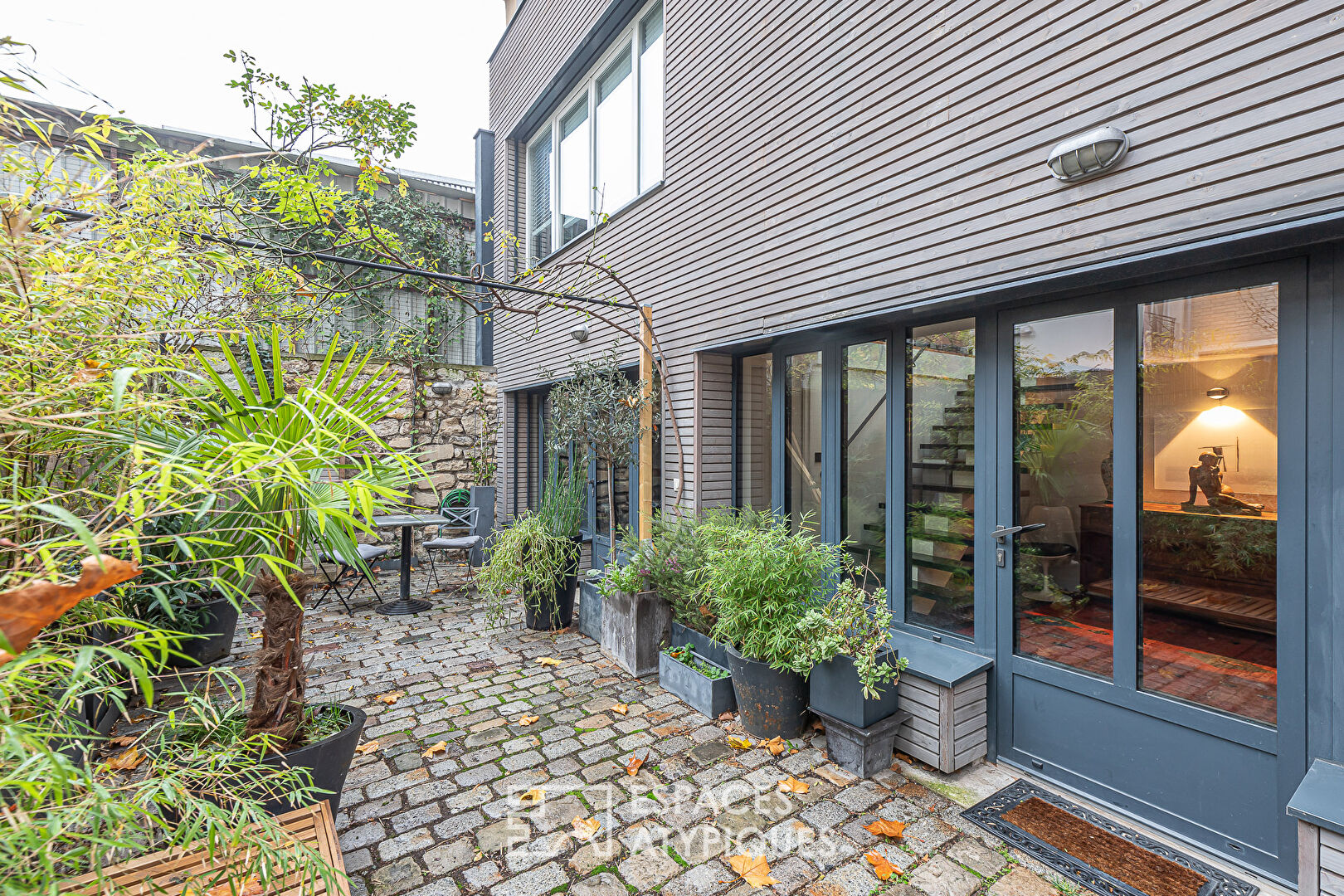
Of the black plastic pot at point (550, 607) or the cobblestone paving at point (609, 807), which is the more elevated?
the black plastic pot at point (550, 607)

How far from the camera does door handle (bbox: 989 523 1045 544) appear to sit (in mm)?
2765

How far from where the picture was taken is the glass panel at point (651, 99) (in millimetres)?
4984

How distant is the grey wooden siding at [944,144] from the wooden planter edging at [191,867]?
3.12 metres

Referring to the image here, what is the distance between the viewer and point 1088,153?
226 cm

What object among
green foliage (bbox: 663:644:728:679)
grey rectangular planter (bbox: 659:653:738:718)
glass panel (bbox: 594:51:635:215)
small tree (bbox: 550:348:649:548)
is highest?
glass panel (bbox: 594:51:635:215)

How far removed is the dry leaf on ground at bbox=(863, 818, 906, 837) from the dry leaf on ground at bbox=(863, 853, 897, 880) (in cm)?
12

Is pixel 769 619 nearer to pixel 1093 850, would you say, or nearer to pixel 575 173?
pixel 1093 850

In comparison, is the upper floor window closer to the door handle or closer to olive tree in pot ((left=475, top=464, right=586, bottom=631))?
olive tree in pot ((left=475, top=464, right=586, bottom=631))

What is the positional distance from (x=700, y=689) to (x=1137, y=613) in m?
2.07

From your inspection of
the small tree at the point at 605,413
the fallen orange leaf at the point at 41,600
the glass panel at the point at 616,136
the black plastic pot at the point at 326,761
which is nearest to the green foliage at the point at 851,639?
the black plastic pot at the point at 326,761

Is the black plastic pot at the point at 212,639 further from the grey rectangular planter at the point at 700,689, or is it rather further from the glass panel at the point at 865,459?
the glass panel at the point at 865,459

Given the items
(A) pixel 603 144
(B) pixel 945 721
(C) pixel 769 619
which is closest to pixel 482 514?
(A) pixel 603 144

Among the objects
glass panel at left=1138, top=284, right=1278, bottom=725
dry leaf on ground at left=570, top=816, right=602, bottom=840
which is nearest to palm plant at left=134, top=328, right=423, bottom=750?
dry leaf on ground at left=570, top=816, right=602, bottom=840

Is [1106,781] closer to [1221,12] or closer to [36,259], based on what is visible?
[1221,12]
